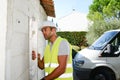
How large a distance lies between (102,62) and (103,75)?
1.44 feet

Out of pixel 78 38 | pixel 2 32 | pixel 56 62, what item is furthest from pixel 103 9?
pixel 2 32

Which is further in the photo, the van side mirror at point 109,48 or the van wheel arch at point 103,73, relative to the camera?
the van wheel arch at point 103,73

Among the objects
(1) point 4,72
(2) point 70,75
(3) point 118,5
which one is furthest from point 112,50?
(3) point 118,5

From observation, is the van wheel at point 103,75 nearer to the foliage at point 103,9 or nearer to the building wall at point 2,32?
the building wall at point 2,32

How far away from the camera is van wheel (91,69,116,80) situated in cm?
1032

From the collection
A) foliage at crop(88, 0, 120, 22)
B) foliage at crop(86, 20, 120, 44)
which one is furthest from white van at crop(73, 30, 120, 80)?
foliage at crop(88, 0, 120, 22)

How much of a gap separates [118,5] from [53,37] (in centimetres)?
4407

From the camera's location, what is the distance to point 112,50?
1027 centimetres

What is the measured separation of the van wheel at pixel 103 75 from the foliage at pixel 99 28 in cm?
2005

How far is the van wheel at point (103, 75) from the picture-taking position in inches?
406

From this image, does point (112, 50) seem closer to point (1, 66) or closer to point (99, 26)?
point (1, 66)

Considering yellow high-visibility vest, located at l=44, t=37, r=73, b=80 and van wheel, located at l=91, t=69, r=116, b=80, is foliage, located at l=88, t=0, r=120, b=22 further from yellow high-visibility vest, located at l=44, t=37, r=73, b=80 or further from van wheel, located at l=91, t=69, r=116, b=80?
yellow high-visibility vest, located at l=44, t=37, r=73, b=80

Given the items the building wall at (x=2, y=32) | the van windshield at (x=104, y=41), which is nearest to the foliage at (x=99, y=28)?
the van windshield at (x=104, y=41)

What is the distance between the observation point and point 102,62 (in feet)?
34.0
